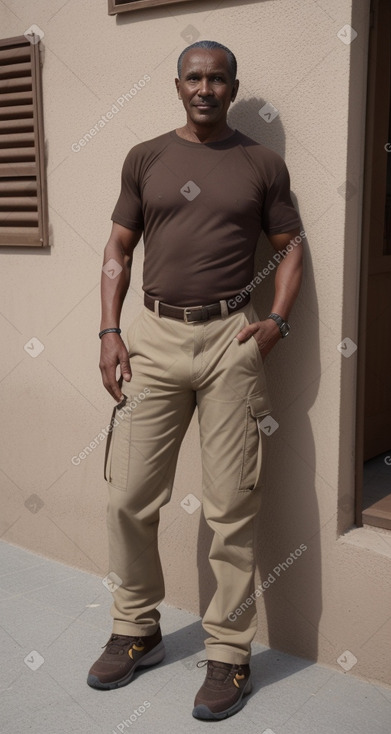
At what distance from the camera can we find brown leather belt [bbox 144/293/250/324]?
3020 millimetres

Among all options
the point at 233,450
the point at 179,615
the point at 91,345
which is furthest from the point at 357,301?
the point at 179,615

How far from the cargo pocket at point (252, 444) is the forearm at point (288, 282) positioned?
0.32 m

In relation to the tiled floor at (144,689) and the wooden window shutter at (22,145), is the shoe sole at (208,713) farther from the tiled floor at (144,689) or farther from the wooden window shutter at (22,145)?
the wooden window shutter at (22,145)

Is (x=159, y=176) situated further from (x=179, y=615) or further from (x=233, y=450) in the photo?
(x=179, y=615)

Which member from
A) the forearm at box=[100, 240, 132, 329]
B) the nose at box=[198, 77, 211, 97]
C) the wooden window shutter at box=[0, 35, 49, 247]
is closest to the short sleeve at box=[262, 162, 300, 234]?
the nose at box=[198, 77, 211, 97]

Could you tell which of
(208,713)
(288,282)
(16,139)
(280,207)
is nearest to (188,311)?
(288,282)

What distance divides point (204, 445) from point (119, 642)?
0.86 meters

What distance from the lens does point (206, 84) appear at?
2.95 m

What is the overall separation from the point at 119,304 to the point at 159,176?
53cm

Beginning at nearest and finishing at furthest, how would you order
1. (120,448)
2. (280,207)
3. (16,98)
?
1. (280,207)
2. (120,448)
3. (16,98)

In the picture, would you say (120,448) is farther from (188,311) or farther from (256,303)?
(256,303)

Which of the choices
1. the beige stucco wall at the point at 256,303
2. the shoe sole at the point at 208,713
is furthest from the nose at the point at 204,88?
the shoe sole at the point at 208,713

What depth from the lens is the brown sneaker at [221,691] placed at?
297 cm

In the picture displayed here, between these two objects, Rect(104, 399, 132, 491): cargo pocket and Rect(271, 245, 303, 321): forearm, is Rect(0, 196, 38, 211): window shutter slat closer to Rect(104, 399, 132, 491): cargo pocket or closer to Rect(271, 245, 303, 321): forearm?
Rect(104, 399, 132, 491): cargo pocket
